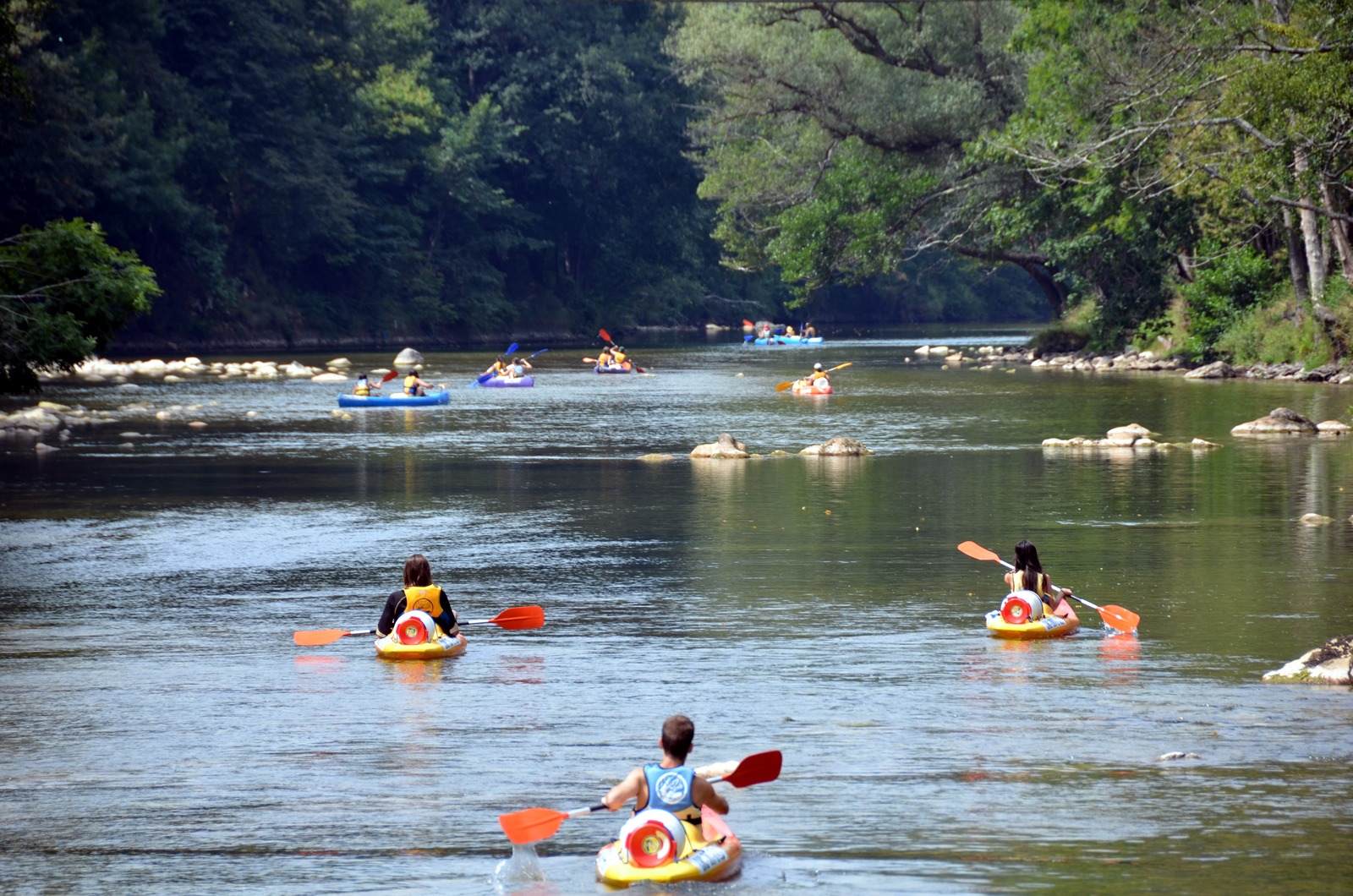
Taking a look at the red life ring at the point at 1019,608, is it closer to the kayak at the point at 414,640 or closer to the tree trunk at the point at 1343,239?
the kayak at the point at 414,640

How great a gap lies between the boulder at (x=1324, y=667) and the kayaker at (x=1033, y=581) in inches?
80.2

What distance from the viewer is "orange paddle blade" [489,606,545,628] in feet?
42.3

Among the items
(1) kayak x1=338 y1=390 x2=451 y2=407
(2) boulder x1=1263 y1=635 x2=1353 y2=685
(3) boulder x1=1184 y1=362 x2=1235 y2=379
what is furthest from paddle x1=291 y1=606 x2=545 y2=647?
(3) boulder x1=1184 y1=362 x2=1235 y2=379

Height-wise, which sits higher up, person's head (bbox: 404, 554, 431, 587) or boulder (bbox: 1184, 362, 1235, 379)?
boulder (bbox: 1184, 362, 1235, 379)

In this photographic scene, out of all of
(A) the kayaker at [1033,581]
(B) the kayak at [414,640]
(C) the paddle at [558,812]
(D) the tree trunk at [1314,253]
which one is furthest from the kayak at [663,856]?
(D) the tree trunk at [1314,253]

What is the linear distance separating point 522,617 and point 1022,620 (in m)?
3.72

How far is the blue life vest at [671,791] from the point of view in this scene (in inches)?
306

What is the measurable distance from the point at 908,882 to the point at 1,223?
178ft

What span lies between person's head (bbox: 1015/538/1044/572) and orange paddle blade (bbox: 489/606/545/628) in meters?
3.60

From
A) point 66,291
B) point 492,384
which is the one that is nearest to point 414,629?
point 66,291

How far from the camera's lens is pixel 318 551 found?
17.6m

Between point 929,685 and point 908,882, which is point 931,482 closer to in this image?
point 929,685

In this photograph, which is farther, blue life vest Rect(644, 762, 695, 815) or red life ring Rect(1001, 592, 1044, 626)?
red life ring Rect(1001, 592, 1044, 626)

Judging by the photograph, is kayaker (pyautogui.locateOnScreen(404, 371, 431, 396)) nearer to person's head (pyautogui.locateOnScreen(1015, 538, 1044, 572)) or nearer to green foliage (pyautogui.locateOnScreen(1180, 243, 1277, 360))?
green foliage (pyautogui.locateOnScreen(1180, 243, 1277, 360))
